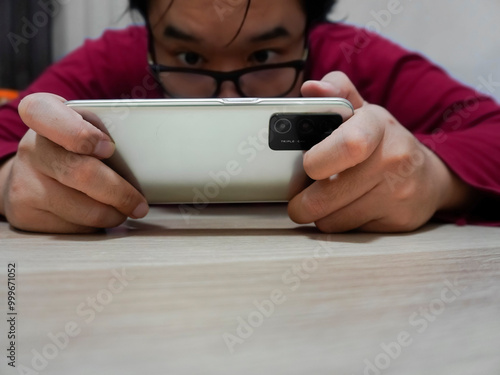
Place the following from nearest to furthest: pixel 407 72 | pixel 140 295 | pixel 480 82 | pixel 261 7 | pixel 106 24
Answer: pixel 140 295 < pixel 261 7 < pixel 407 72 < pixel 480 82 < pixel 106 24

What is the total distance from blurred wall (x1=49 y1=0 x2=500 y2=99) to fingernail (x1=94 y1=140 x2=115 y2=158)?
3.41 feet

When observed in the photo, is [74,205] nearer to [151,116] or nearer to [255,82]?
[151,116]

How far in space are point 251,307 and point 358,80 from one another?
30.0 inches

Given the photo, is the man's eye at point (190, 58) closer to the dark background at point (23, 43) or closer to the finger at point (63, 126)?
the finger at point (63, 126)

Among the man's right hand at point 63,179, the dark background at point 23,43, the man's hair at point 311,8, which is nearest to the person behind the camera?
the man's right hand at point 63,179

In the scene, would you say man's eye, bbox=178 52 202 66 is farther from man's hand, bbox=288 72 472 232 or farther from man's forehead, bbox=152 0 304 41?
man's hand, bbox=288 72 472 232

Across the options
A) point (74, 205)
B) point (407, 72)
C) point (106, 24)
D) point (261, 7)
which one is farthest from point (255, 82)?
point (106, 24)

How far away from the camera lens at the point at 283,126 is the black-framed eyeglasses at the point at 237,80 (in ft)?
1.19

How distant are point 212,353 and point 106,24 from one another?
188cm

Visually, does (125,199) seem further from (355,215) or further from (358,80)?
(358,80)

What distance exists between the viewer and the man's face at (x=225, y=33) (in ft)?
2.35

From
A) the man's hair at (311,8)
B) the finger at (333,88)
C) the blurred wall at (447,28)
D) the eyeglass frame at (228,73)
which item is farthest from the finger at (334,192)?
the blurred wall at (447,28)

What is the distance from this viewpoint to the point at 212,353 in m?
0.33

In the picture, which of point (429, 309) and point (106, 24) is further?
point (106, 24)
